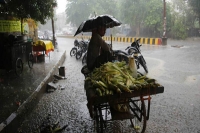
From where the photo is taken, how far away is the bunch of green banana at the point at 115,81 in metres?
2.96

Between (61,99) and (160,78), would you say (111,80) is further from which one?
(160,78)

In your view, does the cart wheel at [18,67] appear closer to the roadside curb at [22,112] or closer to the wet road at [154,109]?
the roadside curb at [22,112]

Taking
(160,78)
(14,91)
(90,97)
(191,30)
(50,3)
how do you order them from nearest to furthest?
1. (90,97)
2. (14,91)
3. (160,78)
4. (50,3)
5. (191,30)

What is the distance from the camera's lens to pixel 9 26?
10.5 metres

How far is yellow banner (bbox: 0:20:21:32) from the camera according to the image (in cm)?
969

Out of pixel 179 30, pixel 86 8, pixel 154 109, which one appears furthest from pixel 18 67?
pixel 86 8

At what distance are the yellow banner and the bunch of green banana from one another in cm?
806

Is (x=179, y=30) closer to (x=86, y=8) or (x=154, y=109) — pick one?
(x=86, y=8)

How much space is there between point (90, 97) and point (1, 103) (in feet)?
9.44

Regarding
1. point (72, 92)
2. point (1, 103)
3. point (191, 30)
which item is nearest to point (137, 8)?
point (191, 30)

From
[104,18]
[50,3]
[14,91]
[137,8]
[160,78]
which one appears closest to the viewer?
[104,18]

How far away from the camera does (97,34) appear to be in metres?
4.44

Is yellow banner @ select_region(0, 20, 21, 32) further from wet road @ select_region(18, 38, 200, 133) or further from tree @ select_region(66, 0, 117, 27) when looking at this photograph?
tree @ select_region(66, 0, 117, 27)

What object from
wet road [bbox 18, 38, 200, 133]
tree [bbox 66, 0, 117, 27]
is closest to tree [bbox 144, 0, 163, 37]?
tree [bbox 66, 0, 117, 27]
